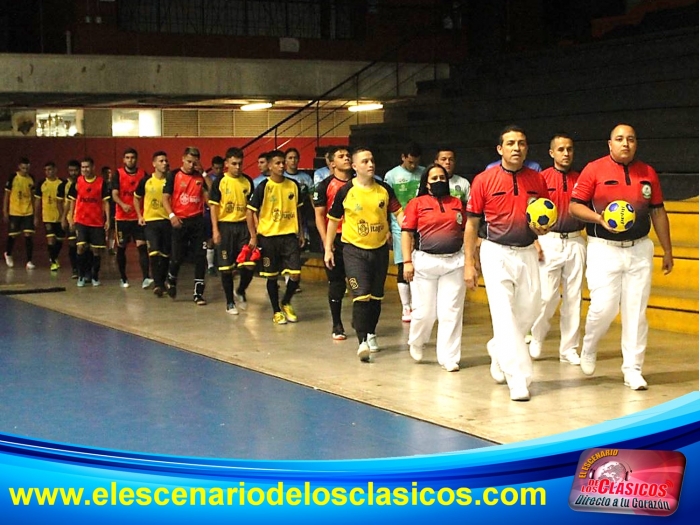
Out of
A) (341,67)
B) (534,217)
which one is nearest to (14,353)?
(534,217)

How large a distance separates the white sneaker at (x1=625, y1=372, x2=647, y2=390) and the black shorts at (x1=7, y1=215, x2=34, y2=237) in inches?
592

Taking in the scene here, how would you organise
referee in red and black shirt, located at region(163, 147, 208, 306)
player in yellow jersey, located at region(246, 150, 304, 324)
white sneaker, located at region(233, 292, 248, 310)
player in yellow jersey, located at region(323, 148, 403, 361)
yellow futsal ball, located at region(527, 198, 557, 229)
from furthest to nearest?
referee in red and black shirt, located at region(163, 147, 208, 306) < white sneaker, located at region(233, 292, 248, 310) < player in yellow jersey, located at region(246, 150, 304, 324) < player in yellow jersey, located at region(323, 148, 403, 361) < yellow futsal ball, located at region(527, 198, 557, 229)

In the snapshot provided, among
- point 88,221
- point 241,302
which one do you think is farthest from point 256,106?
point 241,302

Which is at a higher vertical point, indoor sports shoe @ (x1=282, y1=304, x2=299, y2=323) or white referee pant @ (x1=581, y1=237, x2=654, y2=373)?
white referee pant @ (x1=581, y1=237, x2=654, y2=373)

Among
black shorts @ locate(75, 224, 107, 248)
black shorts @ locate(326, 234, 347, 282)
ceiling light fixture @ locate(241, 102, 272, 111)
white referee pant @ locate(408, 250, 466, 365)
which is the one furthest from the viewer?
ceiling light fixture @ locate(241, 102, 272, 111)

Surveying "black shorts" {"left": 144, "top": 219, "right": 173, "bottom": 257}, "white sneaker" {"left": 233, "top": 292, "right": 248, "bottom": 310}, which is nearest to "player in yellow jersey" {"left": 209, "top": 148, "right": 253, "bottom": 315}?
"white sneaker" {"left": 233, "top": 292, "right": 248, "bottom": 310}

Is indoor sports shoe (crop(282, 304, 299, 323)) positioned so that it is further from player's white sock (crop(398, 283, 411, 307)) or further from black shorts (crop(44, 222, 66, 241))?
black shorts (crop(44, 222, 66, 241))

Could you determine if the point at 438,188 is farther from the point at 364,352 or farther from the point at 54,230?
the point at 54,230

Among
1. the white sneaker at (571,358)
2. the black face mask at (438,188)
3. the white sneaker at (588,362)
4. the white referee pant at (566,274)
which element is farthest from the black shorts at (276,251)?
the white sneaker at (588,362)

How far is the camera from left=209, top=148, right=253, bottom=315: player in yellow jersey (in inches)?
561

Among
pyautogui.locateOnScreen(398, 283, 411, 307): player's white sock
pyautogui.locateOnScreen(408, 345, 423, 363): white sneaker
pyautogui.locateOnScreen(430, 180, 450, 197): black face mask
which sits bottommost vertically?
pyautogui.locateOnScreen(408, 345, 423, 363): white sneaker

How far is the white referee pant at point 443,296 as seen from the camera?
10031mm

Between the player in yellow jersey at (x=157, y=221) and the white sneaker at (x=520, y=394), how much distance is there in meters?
8.14

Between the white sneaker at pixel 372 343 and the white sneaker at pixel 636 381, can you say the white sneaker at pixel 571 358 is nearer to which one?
the white sneaker at pixel 636 381
